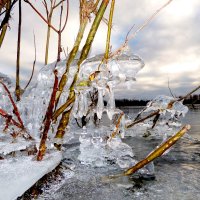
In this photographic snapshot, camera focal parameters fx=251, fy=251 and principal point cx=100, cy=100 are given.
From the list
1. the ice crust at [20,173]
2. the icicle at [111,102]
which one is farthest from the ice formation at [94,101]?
the ice crust at [20,173]

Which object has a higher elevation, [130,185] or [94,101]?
[94,101]

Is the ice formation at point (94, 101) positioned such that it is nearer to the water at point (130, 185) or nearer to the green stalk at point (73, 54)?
the green stalk at point (73, 54)

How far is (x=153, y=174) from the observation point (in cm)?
198

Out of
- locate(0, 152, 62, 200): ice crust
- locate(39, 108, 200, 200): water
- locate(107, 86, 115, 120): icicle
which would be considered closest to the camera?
locate(0, 152, 62, 200): ice crust

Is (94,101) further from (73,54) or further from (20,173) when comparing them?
(20,173)

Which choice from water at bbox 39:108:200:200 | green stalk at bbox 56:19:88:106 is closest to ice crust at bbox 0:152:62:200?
water at bbox 39:108:200:200

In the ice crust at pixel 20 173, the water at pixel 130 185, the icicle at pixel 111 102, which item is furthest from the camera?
the icicle at pixel 111 102

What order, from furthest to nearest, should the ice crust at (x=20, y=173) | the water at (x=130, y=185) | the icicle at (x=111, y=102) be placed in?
the icicle at (x=111, y=102) < the water at (x=130, y=185) < the ice crust at (x=20, y=173)

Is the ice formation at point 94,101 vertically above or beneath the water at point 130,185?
above

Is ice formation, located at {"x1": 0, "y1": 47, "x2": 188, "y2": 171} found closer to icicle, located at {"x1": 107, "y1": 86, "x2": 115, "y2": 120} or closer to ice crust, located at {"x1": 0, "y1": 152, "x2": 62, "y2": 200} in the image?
icicle, located at {"x1": 107, "y1": 86, "x2": 115, "y2": 120}

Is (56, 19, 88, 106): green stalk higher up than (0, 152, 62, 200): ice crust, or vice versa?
(56, 19, 88, 106): green stalk

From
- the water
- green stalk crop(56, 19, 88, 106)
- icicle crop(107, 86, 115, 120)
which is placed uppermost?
green stalk crop(56, 19, 88, 106)

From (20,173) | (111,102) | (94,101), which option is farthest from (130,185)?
(94,101)

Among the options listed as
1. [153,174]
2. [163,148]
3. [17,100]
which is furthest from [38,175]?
[17,100]
